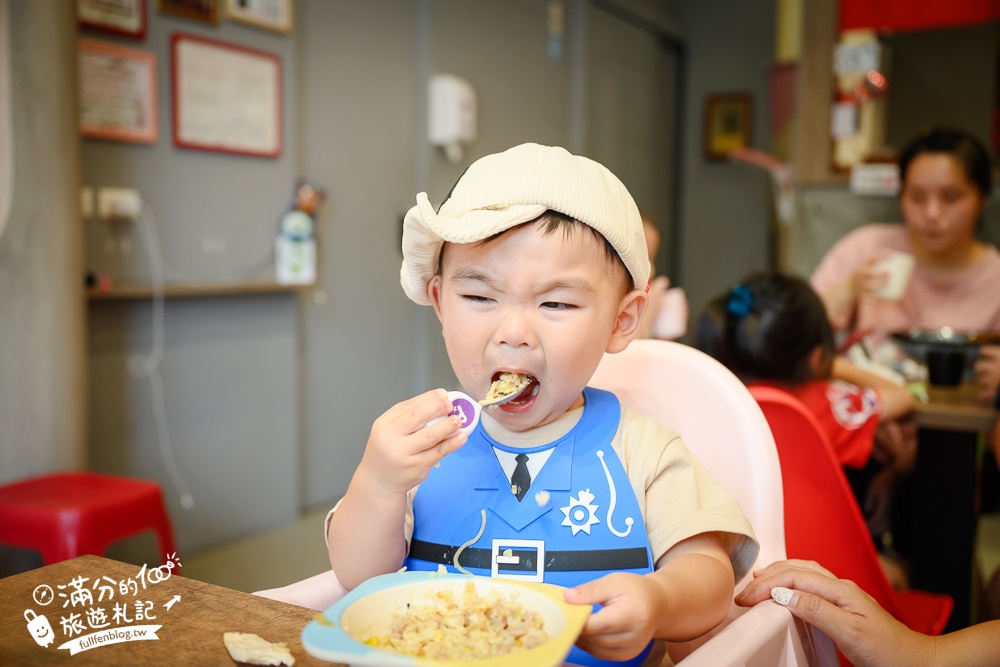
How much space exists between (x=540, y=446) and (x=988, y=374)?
150 cm

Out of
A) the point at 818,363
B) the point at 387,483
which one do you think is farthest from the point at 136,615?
the point at 818,363

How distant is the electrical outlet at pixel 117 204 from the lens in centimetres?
270

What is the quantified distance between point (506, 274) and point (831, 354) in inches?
47.7

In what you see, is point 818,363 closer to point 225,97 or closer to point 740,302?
point 740,302

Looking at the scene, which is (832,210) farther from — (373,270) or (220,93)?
(220,93)

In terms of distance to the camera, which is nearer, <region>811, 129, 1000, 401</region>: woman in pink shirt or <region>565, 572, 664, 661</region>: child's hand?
<region>565, 572, 664, 661</region>: child's hand

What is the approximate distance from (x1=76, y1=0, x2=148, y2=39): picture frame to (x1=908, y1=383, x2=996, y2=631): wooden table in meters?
2.63

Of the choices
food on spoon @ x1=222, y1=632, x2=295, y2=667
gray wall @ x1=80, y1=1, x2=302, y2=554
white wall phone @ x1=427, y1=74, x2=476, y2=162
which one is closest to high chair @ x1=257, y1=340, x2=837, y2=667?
food on spoon @ x1=222, y1=632, x2=295, y2=667

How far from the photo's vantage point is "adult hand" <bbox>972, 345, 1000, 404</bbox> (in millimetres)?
2012

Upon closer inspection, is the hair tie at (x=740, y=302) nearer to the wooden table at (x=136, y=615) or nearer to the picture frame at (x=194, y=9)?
the wooden table at (x=136, y=615)

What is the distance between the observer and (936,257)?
9.43 feet

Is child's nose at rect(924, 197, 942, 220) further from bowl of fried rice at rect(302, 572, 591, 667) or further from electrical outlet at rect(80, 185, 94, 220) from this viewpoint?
electrical outlet at rect(80, 185, 94, 220)

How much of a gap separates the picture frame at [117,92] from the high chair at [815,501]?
89.7 inches

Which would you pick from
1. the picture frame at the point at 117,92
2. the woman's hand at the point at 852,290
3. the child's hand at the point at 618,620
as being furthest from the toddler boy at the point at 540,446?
the picture frame at the point at 117,92
